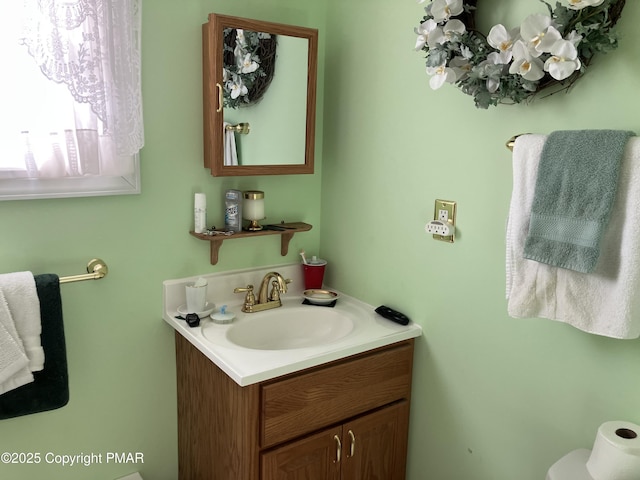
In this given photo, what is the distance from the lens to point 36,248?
1.60m

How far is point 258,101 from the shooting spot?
1822mm

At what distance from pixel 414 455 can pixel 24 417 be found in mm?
1262

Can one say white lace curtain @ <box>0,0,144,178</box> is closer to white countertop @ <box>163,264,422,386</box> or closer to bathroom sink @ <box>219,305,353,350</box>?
white countertop @ <box>163,264,422,386</box>

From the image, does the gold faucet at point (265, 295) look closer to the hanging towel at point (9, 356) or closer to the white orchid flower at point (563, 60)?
the hanging towel at point (9, 356)

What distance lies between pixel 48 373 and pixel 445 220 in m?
1.26

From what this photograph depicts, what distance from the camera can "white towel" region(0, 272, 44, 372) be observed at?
147cm

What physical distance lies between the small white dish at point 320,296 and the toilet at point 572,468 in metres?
0.92

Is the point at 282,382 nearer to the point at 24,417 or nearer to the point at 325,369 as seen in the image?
the point at 325,369

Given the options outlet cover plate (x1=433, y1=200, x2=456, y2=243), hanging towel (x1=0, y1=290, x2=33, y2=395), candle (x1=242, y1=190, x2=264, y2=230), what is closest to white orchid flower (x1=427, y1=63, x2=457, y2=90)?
outlet cover plate (x1=433, y1=200, x2=456, y2=243)

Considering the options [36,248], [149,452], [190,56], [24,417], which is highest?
[190,56]

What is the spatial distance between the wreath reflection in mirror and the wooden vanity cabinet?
83 centimetres

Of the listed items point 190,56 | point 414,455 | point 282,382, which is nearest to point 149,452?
point 282,382

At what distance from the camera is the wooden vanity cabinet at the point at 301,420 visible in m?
1.51

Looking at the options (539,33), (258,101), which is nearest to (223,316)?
(258,101)
